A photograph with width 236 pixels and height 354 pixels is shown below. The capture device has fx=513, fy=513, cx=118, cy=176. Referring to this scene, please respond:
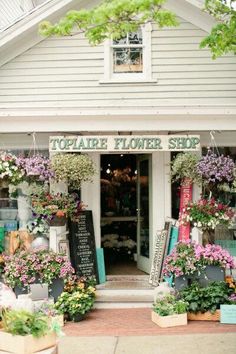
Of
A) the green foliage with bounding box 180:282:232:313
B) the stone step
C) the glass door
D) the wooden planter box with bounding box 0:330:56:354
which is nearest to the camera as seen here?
the wooden planter box with bounding box 0:330:56:354

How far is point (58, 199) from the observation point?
9.05m

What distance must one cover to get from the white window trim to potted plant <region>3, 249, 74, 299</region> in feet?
11.7

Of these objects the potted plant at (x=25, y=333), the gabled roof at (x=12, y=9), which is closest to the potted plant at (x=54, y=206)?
the potted plant at (x=25, y=333)

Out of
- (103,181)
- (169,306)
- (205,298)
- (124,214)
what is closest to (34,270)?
(169,306)

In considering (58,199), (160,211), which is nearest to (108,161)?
(160,211)

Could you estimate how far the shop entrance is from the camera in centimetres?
1087

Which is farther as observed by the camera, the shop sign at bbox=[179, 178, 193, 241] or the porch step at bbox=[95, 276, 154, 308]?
the shop sign at bbox=[179, 178, 193, 241]

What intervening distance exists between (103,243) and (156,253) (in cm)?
329

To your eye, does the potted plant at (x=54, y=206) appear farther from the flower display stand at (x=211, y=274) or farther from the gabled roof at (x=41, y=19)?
the gabled roof at (x=41, y=19)

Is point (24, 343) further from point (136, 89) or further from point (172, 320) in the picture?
point (136, 89)

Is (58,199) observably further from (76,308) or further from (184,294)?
(184,294)

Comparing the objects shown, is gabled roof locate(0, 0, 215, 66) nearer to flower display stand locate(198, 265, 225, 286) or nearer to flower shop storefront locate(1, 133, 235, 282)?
flower shop storefront locate(1, 133, 235, 282)

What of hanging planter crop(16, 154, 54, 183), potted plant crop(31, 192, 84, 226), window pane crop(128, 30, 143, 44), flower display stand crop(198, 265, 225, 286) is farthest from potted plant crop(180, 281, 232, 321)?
window pane crop(128, 30, 143, 44)

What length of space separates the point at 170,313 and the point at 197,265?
42.9 inches
